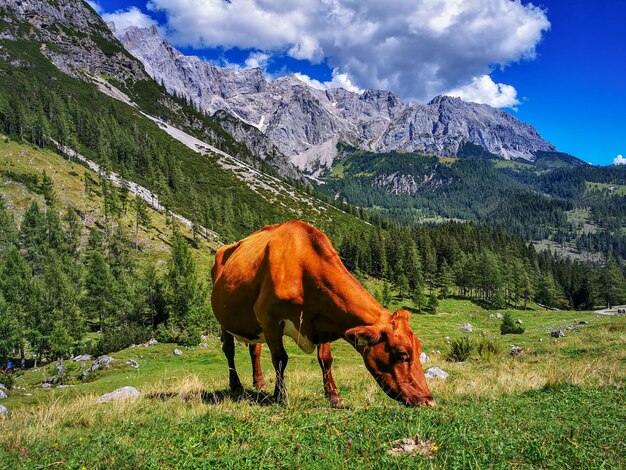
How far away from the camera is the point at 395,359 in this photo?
5527mm

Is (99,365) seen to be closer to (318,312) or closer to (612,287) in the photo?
(318,312)

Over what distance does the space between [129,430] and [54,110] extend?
17293 cm

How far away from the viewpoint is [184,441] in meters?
4.44

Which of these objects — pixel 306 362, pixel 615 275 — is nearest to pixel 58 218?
pixel 306 362

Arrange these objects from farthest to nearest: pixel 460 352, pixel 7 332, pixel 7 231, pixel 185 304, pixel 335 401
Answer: pixel 7 231 < pixel 185 304 < pixel 7 332 < pixel 460 352 < pixel 335 401

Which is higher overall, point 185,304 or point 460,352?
point 185,304

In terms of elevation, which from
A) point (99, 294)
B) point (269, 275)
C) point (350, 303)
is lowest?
point (99, 294)

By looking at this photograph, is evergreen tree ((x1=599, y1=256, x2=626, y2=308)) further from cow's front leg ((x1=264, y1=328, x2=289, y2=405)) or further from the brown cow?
cow's front leg ((x1=264, y1=328, x2=289, y2=405))

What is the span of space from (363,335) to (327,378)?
177 cm

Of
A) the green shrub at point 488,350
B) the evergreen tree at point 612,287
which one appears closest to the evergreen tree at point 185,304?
the green shrub at point 488,350

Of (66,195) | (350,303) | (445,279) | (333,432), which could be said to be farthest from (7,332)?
(445,279)

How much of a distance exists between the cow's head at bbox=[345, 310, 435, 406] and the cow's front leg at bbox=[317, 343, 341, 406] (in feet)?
4.00

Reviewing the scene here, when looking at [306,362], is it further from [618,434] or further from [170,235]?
[170,235]

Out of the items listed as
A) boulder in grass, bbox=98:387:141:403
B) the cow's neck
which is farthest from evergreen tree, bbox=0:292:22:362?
the cow's neck
